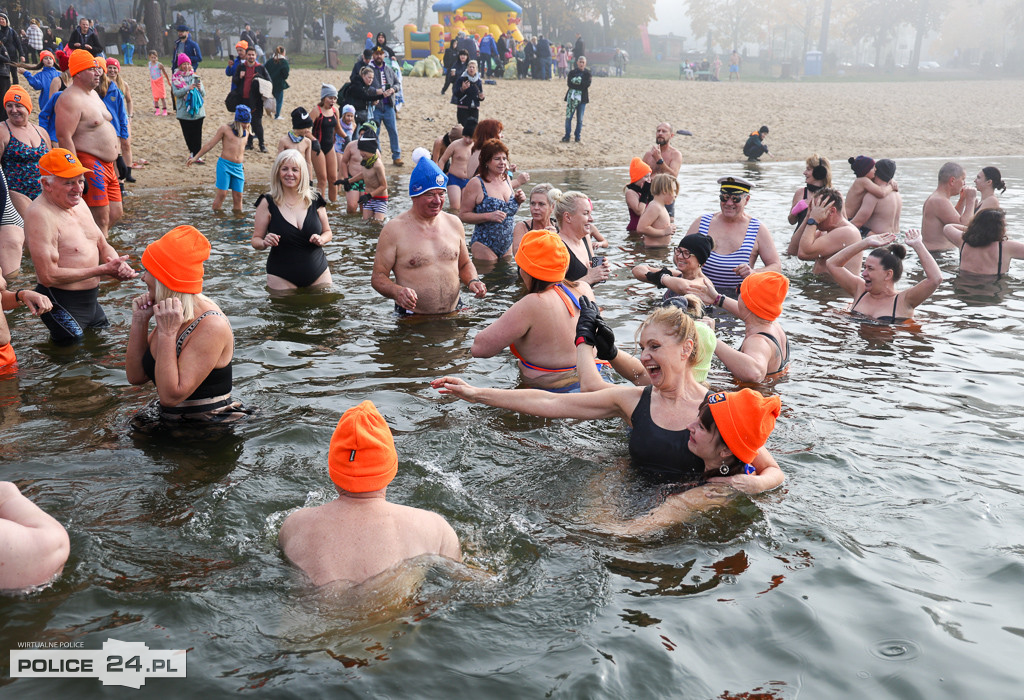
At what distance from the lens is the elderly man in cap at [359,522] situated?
132 inches

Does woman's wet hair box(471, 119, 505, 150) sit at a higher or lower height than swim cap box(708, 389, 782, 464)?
higher

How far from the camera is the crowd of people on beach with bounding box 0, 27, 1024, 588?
11.9 ft

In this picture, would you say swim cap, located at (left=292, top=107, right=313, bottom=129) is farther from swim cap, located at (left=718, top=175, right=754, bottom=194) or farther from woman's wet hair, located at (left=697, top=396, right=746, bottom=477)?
woman's wet hair, located at (left=697, top=396, right=746, bottom=477)

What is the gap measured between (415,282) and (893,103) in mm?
37826

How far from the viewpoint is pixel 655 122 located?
28.2 metres

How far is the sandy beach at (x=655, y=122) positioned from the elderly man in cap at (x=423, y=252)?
10342 millimetres

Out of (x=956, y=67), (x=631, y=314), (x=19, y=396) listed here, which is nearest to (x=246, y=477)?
(x=19, y=396)

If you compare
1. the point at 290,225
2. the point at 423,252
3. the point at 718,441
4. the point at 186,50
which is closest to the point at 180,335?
the point at 423,252

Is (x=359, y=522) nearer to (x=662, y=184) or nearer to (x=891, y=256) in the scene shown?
(x=891, y=256)

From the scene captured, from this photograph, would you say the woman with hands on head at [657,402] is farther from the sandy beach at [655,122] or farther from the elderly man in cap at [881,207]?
the sandy beach at [655,122]

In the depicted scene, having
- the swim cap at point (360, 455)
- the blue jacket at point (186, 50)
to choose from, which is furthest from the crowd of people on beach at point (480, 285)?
the blue jacket at point (186, 50)

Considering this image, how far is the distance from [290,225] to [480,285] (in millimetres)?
2091

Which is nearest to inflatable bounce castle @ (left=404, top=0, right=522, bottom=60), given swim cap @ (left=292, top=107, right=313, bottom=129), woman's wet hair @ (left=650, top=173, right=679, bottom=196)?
swim cap @ (left=292, top=107, right=313, bottom=129)

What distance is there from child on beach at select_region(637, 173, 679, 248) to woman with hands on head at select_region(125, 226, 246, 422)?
24.8 feet
